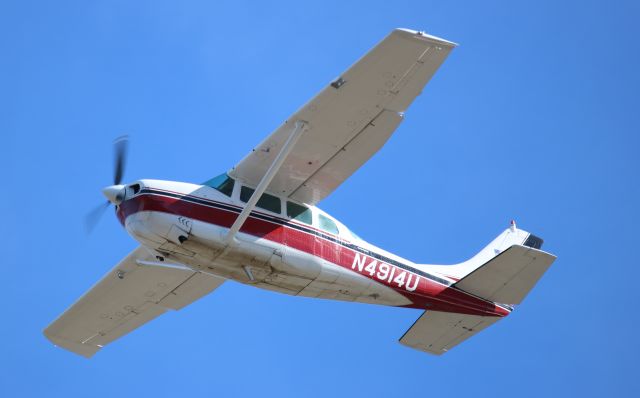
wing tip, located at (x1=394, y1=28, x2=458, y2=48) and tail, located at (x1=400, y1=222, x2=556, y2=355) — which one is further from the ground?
wing tip, located at (x1=394, y1=28, x2=458, y2=48)

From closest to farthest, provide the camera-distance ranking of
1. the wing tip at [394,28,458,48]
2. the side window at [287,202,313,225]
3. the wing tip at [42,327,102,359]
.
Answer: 1. the wing tip at [394,28,458,48]
2. the side window at [287,202,313,225]
3. the wing tip at [42,327,102,359]

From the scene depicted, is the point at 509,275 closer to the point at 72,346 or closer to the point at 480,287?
the point at 480,287

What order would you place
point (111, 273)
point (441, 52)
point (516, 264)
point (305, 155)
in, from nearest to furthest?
point (441, 52) < point (305, 155) < point (516, 264) < point (111, 273)

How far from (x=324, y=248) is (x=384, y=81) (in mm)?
3761

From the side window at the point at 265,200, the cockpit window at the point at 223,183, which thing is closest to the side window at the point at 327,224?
the side window at the point at 265,200

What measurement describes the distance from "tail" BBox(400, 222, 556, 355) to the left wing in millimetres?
4603

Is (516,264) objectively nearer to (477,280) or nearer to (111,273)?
(477,280)

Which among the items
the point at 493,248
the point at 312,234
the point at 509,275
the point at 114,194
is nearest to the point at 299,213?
the point at 312,234

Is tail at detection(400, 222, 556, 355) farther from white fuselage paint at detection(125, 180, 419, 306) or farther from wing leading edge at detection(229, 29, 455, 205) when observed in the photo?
wing leading edge at detection(229, 29, 455, 205)

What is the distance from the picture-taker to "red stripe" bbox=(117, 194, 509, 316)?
1867 centimetres

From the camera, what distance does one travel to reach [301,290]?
2008 cm

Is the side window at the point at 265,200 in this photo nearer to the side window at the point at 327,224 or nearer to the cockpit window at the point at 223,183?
the cockpit window at the point at 223,183

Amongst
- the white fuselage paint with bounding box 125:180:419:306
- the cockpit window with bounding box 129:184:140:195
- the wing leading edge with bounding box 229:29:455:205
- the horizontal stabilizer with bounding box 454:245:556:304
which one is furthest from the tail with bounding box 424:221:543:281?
the cockpit window with bounding box 129:184:140:195

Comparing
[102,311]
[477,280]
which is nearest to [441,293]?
[477,280]
